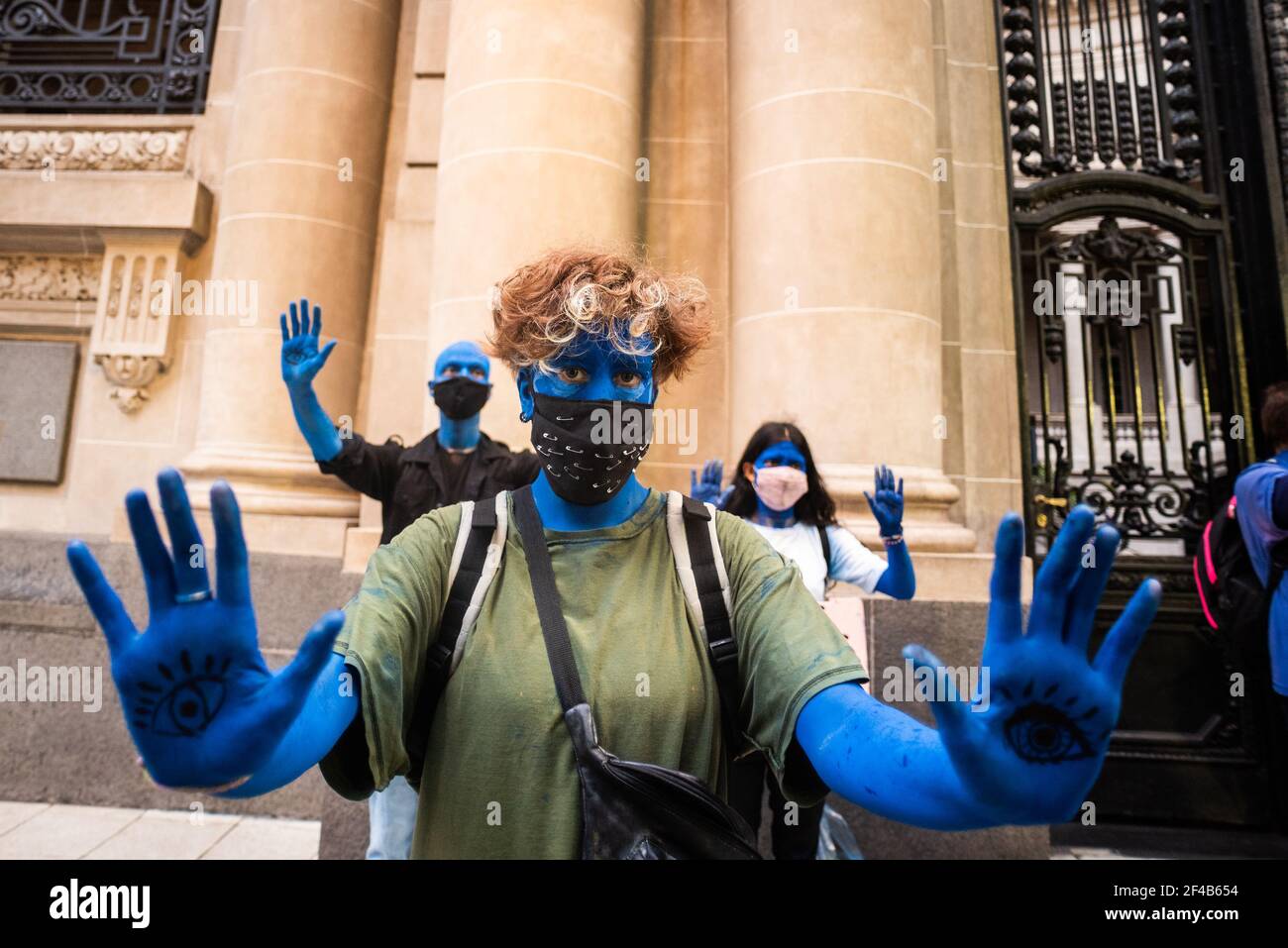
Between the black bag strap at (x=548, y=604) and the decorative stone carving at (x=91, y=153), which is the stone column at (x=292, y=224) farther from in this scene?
the black bag strap at (x=548, y=604)

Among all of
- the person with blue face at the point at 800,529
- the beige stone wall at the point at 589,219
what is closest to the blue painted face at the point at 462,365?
the beige stone wall at the point at 589,219

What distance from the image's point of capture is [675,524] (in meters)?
1.50

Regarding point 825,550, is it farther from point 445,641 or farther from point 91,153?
point 91,153

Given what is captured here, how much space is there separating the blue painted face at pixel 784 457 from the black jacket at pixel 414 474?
99cm

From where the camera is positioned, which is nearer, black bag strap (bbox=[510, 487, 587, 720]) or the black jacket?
black bag strap (bbox=[510, 487, 587, 720])

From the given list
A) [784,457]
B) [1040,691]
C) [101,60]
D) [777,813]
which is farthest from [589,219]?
[101,60]

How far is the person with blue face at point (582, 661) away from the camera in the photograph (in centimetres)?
88

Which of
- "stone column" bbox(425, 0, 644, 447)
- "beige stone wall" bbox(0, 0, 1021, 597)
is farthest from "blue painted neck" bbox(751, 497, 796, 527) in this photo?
"stone column" bbox(425, 0, 644, 447)

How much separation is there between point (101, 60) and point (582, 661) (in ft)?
25.6

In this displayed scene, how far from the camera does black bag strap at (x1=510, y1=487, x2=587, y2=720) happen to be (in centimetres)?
126

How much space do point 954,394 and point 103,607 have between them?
5.03 metres

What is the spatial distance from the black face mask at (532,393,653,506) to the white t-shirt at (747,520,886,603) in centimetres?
181

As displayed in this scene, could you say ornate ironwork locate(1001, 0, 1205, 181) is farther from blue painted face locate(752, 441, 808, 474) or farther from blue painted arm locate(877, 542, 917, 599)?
blue painted arm locate(877, 542, 917, 599)
